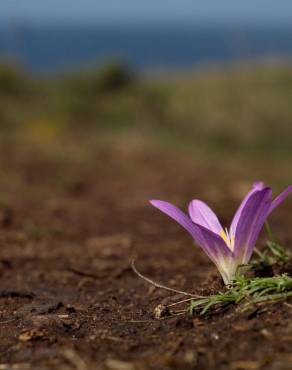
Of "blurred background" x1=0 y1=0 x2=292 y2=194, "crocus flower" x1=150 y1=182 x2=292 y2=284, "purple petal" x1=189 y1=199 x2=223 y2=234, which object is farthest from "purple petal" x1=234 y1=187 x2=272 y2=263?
"blurred background" x1=0 y1=0 x2=292 y2=194

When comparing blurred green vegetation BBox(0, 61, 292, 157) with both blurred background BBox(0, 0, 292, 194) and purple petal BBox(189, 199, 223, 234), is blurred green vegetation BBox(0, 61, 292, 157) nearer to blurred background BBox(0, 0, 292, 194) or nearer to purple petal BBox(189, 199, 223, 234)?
blurred background BBox(0, 0, 292, 194)

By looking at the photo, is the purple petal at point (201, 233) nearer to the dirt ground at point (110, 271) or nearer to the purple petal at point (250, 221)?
the purple petal at point (250, 221)

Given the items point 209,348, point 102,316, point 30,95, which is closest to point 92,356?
point 209,348

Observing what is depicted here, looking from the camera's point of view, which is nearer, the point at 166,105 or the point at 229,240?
the point at 229,240

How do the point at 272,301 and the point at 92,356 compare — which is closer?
the point at 92,356

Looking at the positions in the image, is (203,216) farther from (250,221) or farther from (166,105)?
(166,105)

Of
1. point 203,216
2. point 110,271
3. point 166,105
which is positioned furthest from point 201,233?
point 166,105

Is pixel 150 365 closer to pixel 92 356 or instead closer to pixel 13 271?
pixel 92 356
